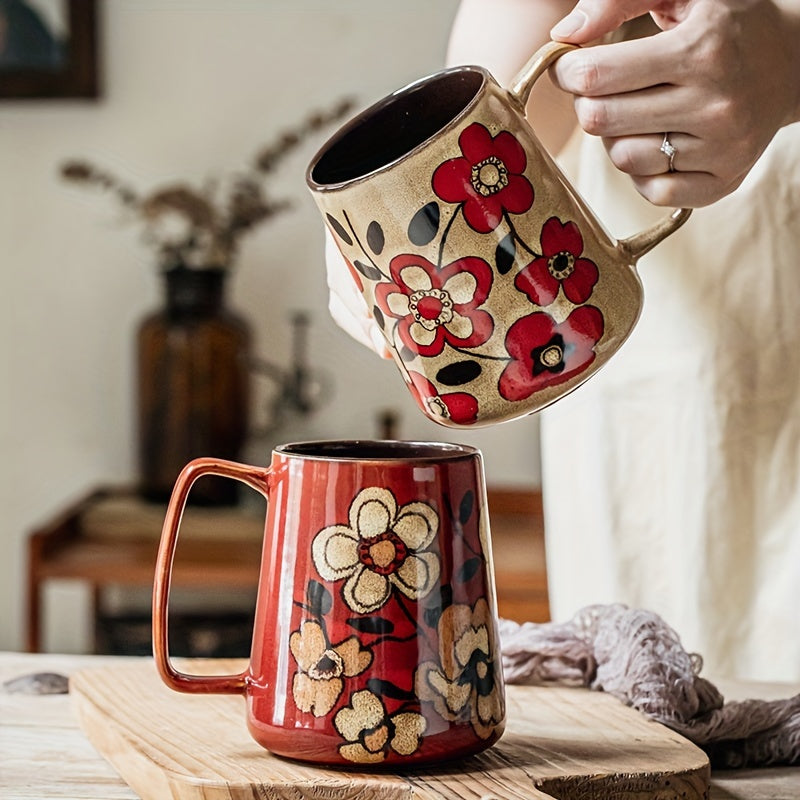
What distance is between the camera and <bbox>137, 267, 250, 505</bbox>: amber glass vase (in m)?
1.97

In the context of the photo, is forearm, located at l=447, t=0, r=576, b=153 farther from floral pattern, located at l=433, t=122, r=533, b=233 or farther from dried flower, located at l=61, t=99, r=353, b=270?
dried flower, located at l=61, t=99, r=353, b=270

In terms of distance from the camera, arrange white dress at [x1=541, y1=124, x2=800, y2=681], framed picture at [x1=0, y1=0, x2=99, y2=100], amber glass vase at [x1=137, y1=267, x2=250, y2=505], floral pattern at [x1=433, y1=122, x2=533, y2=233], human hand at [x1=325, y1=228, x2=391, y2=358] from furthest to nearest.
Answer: framed picture at [x1=0, y1=0, x2=99, y2=100] < amber glass vase at [x1=137, y1=267, x2=250, y2=505] < white dress at [x1=541, y1=124, x2=800, y2=681] < human hand at [x1=325, y1=228, x2=391, y2=358] < floral pattern at [x1=433, y1=122, x2=533, y2=233]

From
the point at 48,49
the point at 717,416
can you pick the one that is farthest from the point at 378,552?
the point at 48,49

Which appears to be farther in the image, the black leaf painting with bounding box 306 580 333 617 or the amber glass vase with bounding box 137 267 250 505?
the amber glass vase with bounding box 137 267 250 505

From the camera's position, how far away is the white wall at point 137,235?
2.10 meters

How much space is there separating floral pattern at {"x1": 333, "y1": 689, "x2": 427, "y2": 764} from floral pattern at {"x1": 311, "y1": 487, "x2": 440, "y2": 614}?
0.13 feet

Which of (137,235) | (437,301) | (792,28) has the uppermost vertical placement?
(137,235)

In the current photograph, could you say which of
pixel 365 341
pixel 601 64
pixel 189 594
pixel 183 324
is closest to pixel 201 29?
pixel 183 324

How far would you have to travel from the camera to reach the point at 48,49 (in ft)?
6.91

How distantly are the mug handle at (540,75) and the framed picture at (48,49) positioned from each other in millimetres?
1699

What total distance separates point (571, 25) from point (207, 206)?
1560mm

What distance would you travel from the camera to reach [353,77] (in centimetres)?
210

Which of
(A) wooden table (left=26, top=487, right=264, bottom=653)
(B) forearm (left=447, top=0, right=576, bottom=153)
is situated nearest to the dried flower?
(A) wooden table (left=26, top=487, right=264, bottom=653)

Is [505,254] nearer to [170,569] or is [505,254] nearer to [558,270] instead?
[558,270]
